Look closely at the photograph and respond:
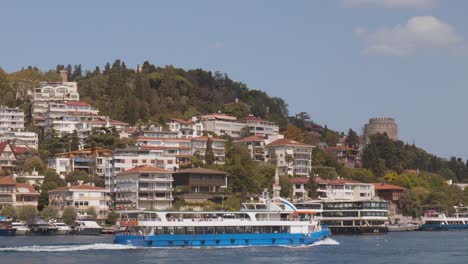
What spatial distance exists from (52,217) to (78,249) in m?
43.4

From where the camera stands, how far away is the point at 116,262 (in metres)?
67.1

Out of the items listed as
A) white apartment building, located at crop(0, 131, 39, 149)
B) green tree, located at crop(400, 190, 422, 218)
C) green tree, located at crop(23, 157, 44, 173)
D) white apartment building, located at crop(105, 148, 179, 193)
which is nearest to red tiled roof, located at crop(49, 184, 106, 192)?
white apartment building, located at crop(105, 148, 179, 193)

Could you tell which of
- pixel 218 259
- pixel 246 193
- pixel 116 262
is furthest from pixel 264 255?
pixel 246 193

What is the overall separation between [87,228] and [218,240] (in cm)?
3625

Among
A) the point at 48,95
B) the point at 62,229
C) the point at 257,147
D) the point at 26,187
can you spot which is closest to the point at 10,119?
the point at 48,95

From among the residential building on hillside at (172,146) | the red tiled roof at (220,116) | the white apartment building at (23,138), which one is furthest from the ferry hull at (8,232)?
the red tiled roof at (220,116)

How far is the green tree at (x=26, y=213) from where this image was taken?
119 m

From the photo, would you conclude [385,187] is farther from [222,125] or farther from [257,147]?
[222,125]

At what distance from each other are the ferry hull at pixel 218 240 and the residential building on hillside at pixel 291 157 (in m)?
65.2

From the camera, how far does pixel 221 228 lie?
80.9 metres

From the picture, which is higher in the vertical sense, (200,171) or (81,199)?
(200,171)

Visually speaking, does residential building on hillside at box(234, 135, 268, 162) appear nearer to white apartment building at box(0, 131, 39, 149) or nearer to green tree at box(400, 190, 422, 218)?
green tree at box(400, 190, 422, 218)

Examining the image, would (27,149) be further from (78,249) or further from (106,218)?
(78,249)

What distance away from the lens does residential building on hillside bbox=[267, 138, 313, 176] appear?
150 meters
